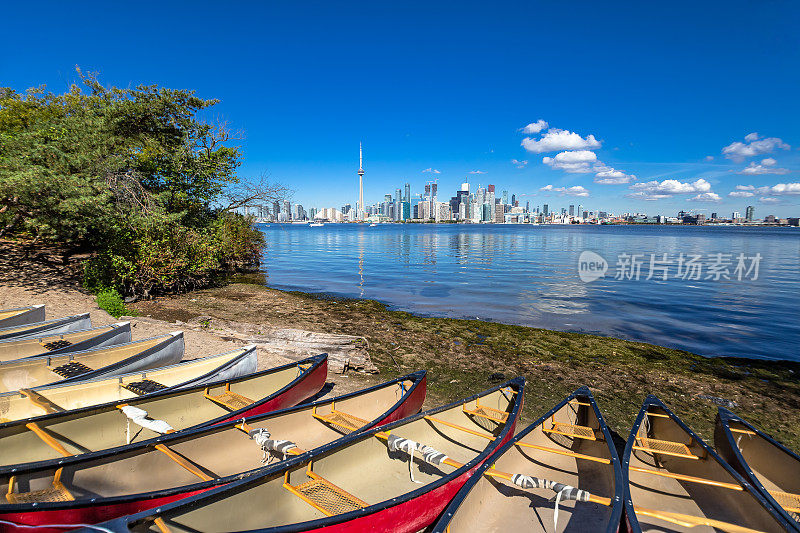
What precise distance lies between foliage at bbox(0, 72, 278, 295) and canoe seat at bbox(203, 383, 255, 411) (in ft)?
35.6

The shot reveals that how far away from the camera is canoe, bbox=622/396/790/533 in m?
4.19

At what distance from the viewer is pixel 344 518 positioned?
3713mm

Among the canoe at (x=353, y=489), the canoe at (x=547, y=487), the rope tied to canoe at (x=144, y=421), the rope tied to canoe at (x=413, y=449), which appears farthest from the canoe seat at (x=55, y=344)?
the canoe at (x=547, y=487)

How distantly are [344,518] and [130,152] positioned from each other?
21282 millimetres

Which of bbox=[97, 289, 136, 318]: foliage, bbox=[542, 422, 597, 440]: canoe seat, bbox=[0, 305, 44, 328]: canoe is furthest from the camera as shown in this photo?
bbox=[97, 289, 136, 318]: foliage

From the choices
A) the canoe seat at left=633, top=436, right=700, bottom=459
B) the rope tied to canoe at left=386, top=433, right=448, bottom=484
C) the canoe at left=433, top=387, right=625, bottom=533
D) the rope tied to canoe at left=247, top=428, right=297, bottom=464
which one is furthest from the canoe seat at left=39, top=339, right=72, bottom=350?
the canoe seat at left=633, top=436, right=700, bottom=459

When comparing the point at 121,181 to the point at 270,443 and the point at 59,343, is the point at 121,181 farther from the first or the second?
the point at 270,443

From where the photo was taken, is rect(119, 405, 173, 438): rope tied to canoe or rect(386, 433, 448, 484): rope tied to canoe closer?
rect(386, 433, 448, 484): rope tied to canoe

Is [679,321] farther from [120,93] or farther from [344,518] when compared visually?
[120,93]

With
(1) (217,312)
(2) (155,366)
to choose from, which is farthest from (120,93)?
(2) (155,366)

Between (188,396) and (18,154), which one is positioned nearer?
(188,396)

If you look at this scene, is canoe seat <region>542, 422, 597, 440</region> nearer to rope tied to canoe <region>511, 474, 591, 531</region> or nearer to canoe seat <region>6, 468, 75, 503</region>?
rope tied to canoe <region>511, 474, 591, 531</region>

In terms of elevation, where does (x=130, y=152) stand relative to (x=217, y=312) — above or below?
above

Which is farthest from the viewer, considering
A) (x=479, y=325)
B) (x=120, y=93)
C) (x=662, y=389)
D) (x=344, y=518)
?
(x=120, y=93)
